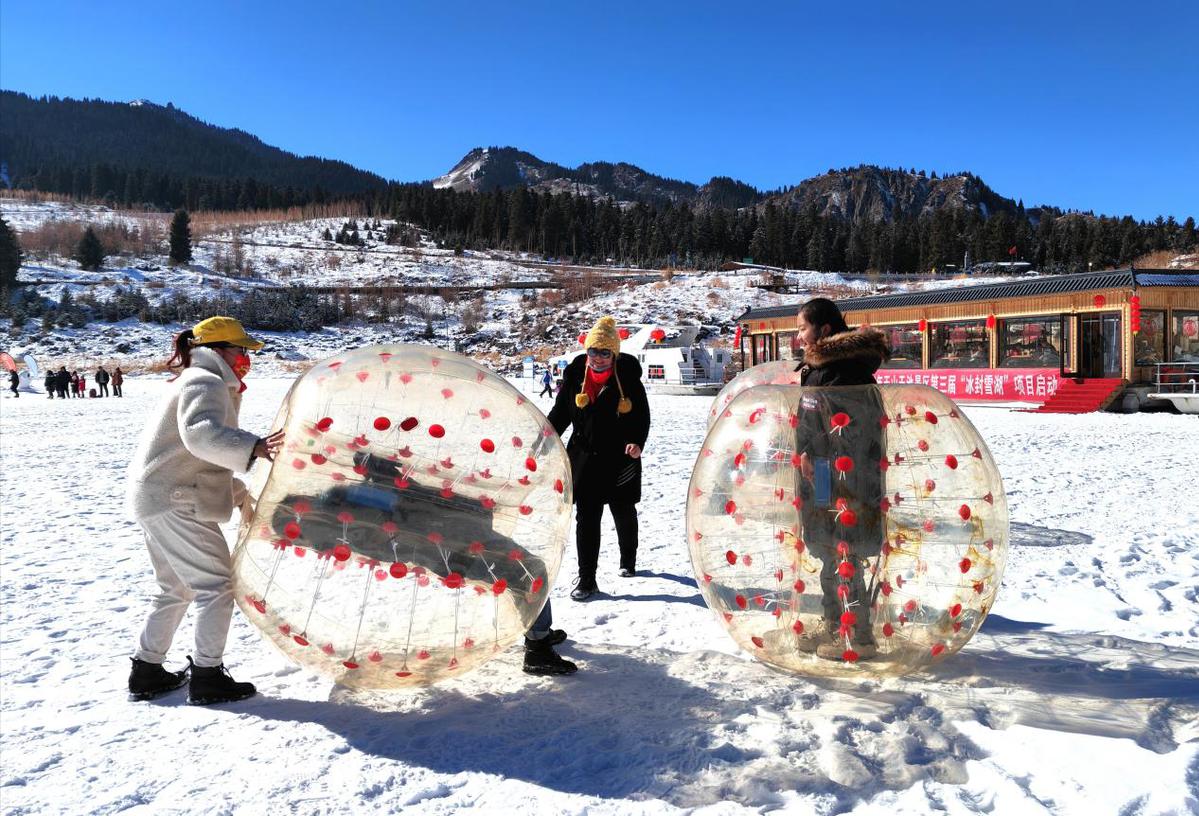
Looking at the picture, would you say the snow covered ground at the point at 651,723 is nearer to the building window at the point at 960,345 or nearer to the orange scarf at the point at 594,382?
the orange scarf at the point at 594,382

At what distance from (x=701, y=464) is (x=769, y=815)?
1.60m

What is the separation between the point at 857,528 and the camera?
3.41 meters

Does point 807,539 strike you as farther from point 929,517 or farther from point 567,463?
point 567,463

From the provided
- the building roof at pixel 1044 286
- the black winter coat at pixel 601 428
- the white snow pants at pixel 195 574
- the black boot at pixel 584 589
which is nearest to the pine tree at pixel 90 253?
the building roof at pixel 1044 286

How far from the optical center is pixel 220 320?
3.66 meters

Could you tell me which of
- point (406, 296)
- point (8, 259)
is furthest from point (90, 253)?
point (406, 296)

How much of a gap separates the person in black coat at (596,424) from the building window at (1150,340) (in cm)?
2027

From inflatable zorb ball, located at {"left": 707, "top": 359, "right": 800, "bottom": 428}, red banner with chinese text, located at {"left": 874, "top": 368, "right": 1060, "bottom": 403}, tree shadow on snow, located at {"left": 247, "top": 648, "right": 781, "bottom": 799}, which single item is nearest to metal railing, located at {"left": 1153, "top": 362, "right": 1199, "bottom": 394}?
red banner with chinese text, located at {"left": 874, "top": 368, "right": 1060, "bottom": 403}

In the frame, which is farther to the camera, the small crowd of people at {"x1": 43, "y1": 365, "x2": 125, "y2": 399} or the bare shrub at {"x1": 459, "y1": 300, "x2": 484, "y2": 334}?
the bare shrub at {"x1": 459, "y1": 300, "x2": 484, "y2": 334}

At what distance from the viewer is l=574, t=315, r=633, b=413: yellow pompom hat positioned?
17.2 feet

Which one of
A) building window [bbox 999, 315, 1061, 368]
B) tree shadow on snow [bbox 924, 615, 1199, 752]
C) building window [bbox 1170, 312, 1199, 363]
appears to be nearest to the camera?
tree shadow on snow [bbox 924, 615, 1199, 752]

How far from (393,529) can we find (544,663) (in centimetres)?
119

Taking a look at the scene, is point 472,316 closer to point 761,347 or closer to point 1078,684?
point 761,347

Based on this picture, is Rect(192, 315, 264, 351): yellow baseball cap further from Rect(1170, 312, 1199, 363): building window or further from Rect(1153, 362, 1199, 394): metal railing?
Rect(1170, 312, 1199, 363): building window
